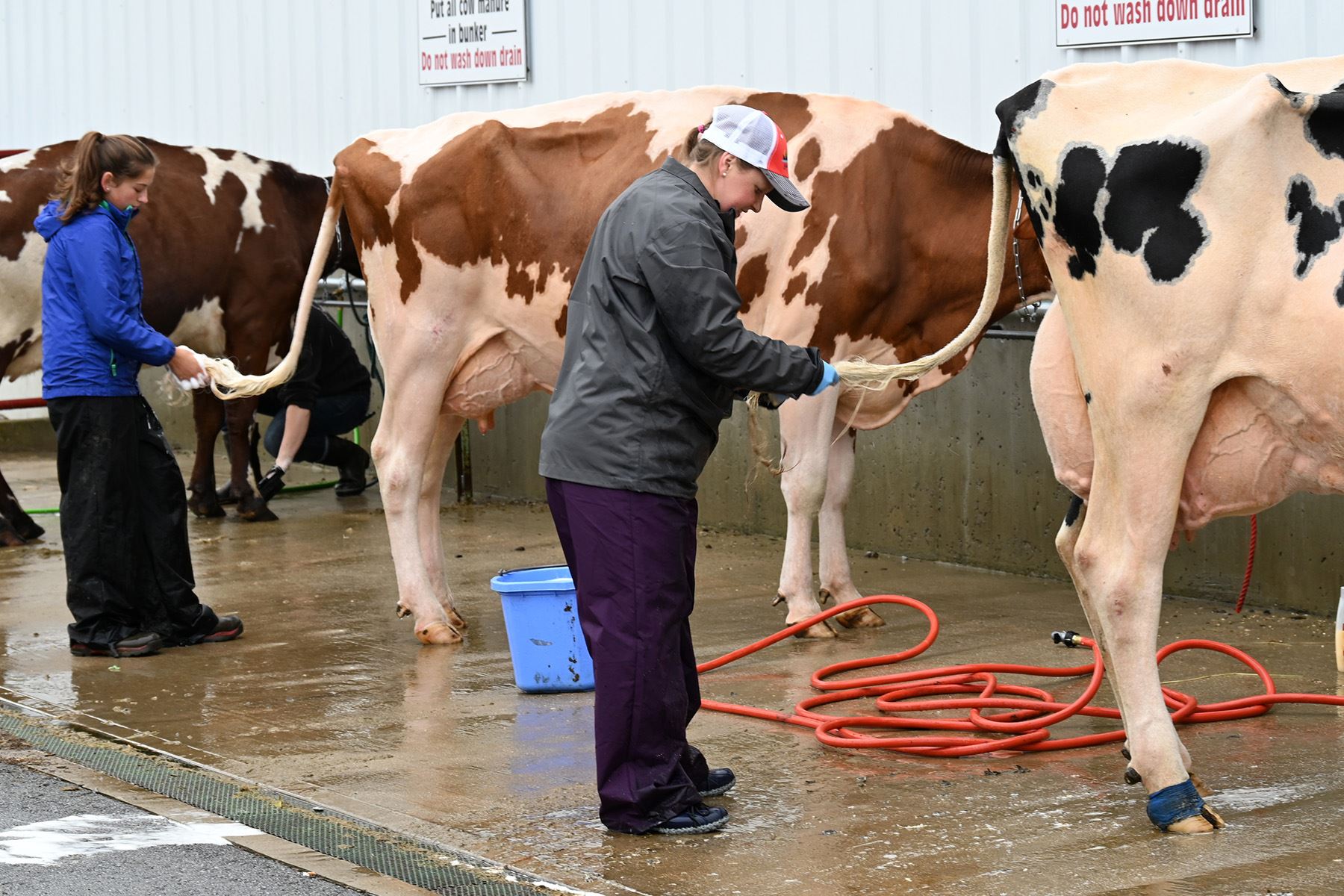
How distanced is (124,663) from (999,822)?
404 cm

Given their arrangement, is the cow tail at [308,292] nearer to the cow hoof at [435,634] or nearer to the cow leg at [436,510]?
the cow leg at [436,510]

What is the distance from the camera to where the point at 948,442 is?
977 centimetres

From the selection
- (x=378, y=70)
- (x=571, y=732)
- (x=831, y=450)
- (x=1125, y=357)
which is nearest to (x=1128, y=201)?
(x=1125, y=357)

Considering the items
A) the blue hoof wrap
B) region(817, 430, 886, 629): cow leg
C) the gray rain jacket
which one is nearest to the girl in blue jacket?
region(817, 430, 886, 629): cow leg

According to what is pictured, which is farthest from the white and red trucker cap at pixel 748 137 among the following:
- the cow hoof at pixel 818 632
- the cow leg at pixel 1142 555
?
the cow hoof at pixel 818 632

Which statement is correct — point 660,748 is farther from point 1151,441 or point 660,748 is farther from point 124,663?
point 124,663

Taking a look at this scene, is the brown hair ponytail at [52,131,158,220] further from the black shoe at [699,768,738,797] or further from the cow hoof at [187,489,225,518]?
the cow hoof at [187,489,225,518]

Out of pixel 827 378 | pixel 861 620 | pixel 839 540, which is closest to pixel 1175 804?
pixel 827 378

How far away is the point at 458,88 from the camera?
12977mm

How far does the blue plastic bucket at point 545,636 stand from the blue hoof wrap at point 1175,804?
2.46 metres

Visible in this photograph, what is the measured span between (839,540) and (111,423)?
10.5ft

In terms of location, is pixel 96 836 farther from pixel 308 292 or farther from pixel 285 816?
pixel 308 292

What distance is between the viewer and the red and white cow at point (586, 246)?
8086 millimetres

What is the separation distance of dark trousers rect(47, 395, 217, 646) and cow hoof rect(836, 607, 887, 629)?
9.04 feet
